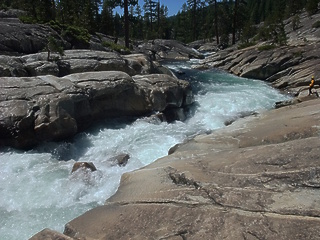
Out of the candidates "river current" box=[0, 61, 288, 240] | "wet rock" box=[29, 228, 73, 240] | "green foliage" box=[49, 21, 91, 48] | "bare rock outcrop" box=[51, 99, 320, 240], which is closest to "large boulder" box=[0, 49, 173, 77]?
"river current" box=[0, 61, 288, 240]

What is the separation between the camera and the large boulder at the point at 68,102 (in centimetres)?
1013

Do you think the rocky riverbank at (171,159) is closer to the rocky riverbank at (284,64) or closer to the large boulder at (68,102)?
the large boulder at (68,102)

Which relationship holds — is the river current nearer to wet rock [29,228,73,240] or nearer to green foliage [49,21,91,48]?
wet rock [29,228,73,240]

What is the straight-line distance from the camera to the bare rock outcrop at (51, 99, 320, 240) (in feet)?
14.3

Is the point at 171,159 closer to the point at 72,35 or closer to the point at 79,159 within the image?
the point at 79,159

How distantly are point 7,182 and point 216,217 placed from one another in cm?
682

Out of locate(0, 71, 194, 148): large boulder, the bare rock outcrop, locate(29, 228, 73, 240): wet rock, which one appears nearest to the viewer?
the bare rock outcrop

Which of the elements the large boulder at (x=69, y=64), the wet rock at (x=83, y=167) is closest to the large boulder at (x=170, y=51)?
the large boulder at (x=69, y=64)

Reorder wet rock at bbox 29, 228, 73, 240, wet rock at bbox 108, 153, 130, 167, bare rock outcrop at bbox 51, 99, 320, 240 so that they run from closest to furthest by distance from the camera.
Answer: bare rock outcrop at bbox 51, 99, 320, 240, wet rock at bbox 29, 228, 73, 240, wet rock at bbox 108, 153, 130, 167

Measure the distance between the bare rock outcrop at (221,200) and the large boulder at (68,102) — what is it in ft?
15.8

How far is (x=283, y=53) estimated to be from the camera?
2348 cm

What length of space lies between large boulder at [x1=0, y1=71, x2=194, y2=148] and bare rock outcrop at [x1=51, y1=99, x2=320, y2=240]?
15.8 feet

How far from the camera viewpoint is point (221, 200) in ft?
16.5

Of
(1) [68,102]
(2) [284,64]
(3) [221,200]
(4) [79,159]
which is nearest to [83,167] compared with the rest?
(4) [79,159]
